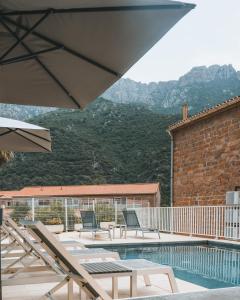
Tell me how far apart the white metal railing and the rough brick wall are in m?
1.37

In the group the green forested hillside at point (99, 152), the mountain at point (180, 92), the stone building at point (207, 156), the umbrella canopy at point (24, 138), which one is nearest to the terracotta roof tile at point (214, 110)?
the stone building at point (207, 156)

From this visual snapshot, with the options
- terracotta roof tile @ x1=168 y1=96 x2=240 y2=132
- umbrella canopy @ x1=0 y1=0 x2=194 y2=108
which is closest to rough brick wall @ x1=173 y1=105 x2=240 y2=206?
terracotta roof tile @ x1=168 y1=96 x2=240 y2=132

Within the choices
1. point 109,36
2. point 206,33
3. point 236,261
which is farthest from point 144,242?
point 206,33

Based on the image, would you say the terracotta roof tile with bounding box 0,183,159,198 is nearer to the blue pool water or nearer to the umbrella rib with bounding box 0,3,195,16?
the blue pool water

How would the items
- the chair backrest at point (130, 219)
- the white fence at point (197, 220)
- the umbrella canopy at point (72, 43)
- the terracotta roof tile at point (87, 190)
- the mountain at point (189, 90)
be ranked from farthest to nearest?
the mountain at point (189, 90) < the terracotta roof tile at point (87, 190) < the chair backrest at point (130, 219) < the white fence at point (197, 220) < the umbrella canopy at point (72, 43)

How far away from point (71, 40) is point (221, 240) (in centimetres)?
841

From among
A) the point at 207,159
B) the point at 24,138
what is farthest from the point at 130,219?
the point at 24,138

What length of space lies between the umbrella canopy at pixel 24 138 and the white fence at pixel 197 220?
559 centimetres

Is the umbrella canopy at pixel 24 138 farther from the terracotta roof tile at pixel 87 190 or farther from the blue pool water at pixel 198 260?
the terracotta roof tile at pixel 87 190

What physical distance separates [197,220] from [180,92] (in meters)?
38.7

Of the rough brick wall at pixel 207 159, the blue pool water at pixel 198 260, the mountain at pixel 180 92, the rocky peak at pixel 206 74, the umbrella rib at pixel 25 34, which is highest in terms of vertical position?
the rocky peak at pixel 206 74

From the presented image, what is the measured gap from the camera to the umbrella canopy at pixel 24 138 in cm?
650

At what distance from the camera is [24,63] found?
4312 mm

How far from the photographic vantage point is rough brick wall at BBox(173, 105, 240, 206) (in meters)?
13.1
